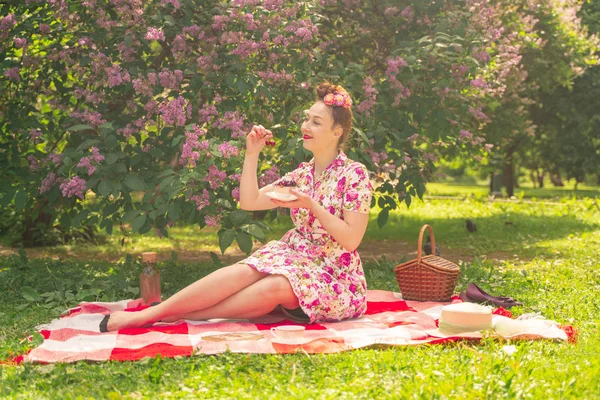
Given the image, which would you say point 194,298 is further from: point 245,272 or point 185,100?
point 185,100

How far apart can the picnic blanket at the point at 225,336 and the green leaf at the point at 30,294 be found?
2.50 feet

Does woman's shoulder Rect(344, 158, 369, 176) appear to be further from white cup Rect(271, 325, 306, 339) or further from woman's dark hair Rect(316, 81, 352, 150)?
white cup Rect(271, 325, 306, 339)

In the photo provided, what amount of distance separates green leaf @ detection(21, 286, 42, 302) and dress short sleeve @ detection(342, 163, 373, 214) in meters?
2.48

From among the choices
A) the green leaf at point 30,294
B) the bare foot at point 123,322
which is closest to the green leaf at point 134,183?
the green leaf at point 30,294

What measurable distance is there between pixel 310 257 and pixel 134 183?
6.03ft

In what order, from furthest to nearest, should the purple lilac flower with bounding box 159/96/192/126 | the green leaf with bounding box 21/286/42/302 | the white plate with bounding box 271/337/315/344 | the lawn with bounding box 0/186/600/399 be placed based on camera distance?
the purple lilac flower with bounding box 159/96/192/126 < the green leaf with bounding box 21/286/42/302 < the white plate with bounding box 271/337/315/344 < the lawn with bounding box 0/186/600/399

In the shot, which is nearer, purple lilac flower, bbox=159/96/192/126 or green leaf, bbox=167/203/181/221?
green leaf, bbox=167/203/181/221

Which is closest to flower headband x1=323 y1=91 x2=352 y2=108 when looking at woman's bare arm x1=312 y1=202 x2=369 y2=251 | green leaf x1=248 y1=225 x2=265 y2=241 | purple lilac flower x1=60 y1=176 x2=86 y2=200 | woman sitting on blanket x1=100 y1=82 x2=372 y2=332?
woman sitting on blanket x1=100 y1=82 x2=372 y2=332

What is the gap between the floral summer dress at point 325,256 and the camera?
14.0 feet

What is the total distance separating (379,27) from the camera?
309 inches

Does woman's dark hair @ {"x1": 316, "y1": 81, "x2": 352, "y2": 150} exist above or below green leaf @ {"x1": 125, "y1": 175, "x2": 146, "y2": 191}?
above

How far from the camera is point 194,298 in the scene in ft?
13.7

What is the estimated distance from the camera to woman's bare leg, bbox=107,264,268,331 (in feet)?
13.6

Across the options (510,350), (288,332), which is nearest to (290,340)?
(288,332)
